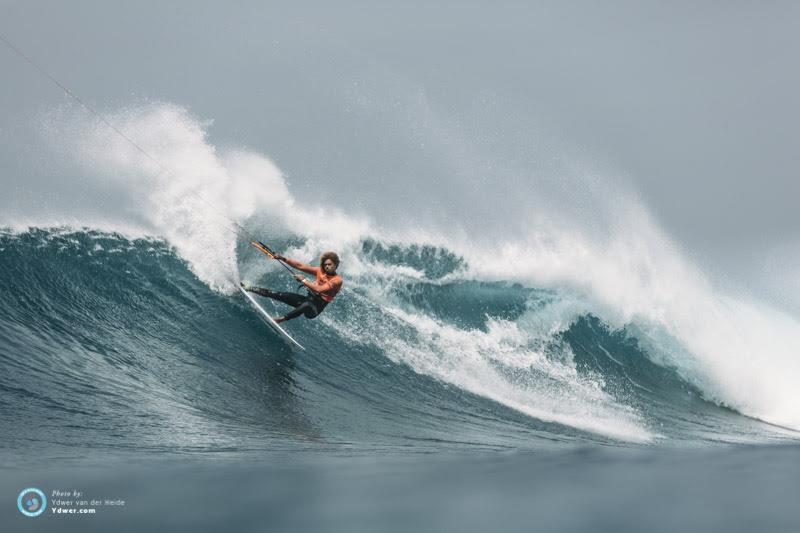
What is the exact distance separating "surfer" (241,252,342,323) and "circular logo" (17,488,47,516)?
462 cm

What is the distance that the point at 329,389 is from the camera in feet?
25.8

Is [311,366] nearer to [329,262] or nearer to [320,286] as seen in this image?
[320,286]

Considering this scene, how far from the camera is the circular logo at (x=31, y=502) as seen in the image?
3.24 meters

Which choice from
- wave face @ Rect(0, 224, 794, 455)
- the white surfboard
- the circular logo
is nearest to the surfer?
the white surfboard

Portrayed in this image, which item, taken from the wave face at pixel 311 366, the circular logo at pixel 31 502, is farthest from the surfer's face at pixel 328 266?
the circular logo at pixel 31 502

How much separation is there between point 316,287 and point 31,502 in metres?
4.90

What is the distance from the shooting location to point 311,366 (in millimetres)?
8414

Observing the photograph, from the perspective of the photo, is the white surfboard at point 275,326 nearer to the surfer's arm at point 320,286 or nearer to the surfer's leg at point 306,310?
the surfer's leg at point 306,310

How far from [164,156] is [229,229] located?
7.84 ft

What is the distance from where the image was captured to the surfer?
8.04 meters

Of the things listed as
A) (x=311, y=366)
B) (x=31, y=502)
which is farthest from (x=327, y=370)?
(x=31, y=502)

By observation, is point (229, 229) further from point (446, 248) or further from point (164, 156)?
point (446, 248)

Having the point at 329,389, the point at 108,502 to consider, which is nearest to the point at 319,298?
the point at 329,389

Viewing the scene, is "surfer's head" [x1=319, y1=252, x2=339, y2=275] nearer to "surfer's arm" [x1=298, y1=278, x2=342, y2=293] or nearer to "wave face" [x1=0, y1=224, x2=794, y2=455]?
"surfer's arm" [x1=298, y1=278, x2=342, y2=293]
